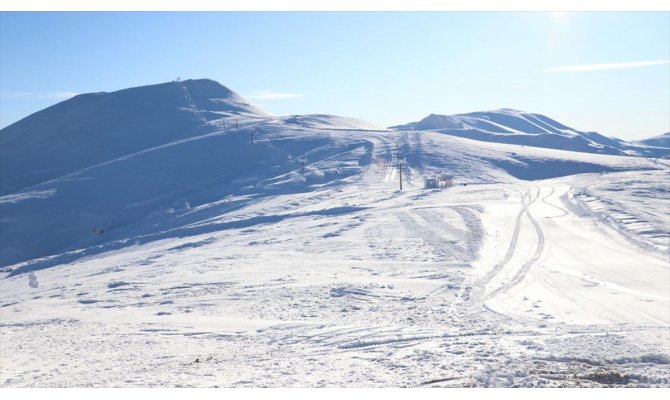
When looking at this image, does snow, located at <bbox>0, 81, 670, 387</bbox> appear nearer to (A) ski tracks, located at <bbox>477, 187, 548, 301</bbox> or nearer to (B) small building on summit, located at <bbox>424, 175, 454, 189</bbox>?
(A) ski tracks, located at <bbox>477, 187, 548, 301</bbox>

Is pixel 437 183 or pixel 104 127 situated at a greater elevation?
pixel 104 127

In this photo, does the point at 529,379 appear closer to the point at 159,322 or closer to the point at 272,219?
the point at 159,322

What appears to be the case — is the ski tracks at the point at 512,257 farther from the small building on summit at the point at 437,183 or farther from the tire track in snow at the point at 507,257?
the small building on summit at the point at 437,183

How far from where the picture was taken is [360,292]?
1842 cm

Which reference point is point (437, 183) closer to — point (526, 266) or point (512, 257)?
point (512, 257)

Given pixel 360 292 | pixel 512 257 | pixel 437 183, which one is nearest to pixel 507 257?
pixel 512 257

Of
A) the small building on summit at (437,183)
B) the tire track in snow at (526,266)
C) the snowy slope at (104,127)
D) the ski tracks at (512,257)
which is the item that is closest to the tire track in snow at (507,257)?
the ski tracks at (512,257)

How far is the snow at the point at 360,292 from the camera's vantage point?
33.7ft

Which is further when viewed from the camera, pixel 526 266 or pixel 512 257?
pixel 512 257

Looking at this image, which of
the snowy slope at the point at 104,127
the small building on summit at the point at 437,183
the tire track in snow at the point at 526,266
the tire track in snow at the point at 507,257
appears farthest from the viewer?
the snowy slope at the point at 104,127

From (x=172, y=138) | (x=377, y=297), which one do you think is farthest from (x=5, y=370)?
(x=172, y=138)

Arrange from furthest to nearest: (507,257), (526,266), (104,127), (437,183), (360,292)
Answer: (104,127), (437,183), (507,257), (526,266), (360,292)

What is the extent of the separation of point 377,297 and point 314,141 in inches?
3277

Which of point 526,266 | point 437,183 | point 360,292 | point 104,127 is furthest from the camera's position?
point 104,127
